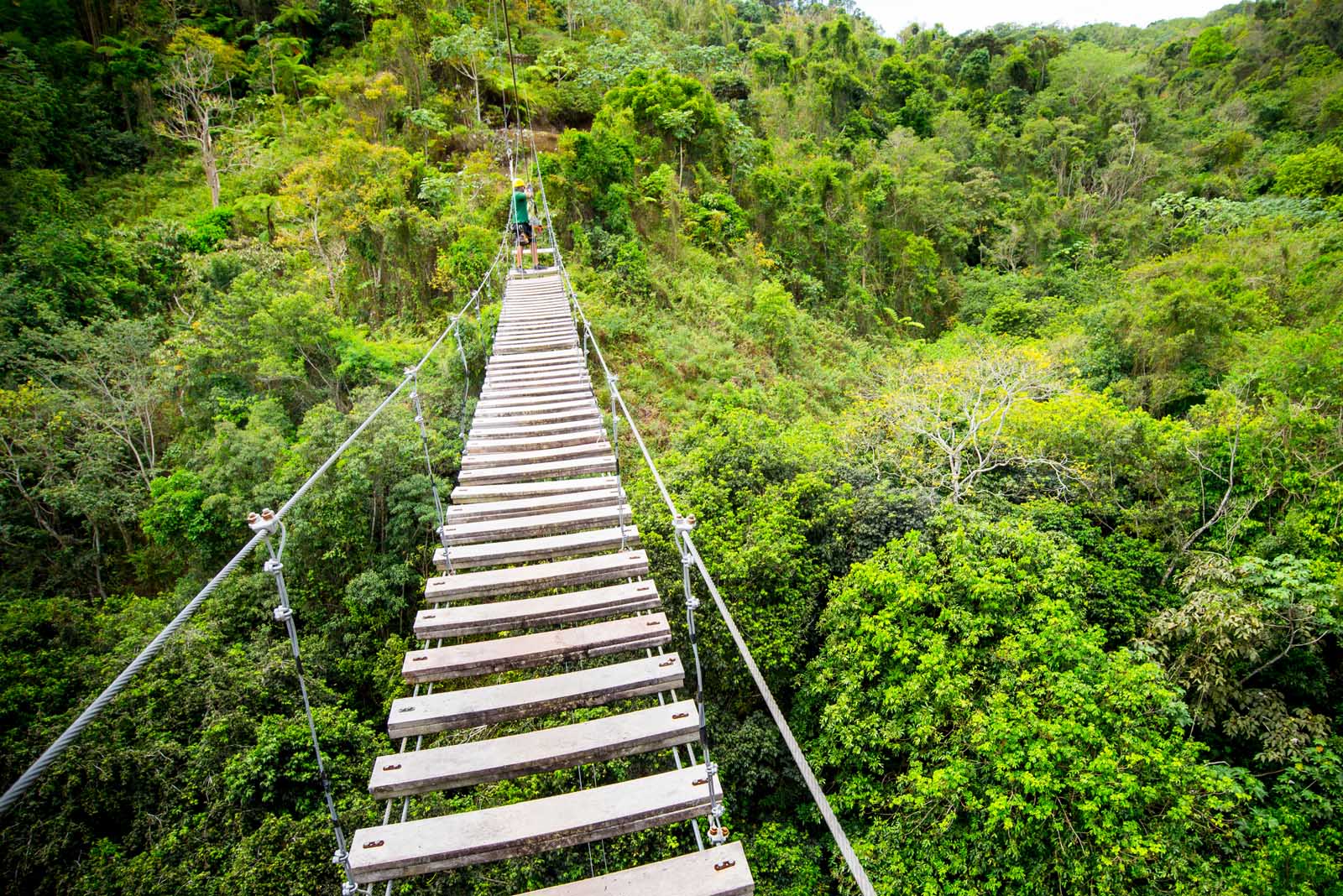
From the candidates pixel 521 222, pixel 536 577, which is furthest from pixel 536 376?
pixel 521 222

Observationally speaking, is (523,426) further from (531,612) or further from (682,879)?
(682,879)

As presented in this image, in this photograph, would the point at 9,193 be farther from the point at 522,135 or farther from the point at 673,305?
the point at 673,305

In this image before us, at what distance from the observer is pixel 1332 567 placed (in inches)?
267

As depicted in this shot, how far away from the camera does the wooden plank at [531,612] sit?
10.2 feet

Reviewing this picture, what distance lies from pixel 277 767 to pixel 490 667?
15.8ft

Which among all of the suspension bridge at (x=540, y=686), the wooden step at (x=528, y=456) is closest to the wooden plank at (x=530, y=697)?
the suspension bridge at (x=540, y=686)

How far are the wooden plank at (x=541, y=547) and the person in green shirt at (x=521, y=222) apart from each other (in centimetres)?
755

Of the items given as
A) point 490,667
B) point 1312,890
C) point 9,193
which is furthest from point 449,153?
point 1312,890

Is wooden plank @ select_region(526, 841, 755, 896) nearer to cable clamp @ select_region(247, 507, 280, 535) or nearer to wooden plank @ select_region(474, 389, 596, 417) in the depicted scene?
cable clamp @ select_region(247, 507, 280, 535)

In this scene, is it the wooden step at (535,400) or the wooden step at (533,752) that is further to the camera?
the wooden step at (535,400)

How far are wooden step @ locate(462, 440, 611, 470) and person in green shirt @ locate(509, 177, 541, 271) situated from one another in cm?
636

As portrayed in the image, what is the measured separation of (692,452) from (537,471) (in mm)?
3969

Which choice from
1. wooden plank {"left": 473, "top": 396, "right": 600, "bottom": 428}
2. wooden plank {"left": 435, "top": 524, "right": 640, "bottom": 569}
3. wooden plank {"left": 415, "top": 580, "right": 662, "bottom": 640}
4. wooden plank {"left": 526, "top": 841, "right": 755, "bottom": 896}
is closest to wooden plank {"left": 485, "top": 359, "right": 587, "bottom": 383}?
wooden plank {"left": 473, "top": 396, "right": 600, "bottom": 428}

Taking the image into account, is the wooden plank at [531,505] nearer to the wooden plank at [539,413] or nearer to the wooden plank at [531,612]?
the wooden plank at [531,612]
